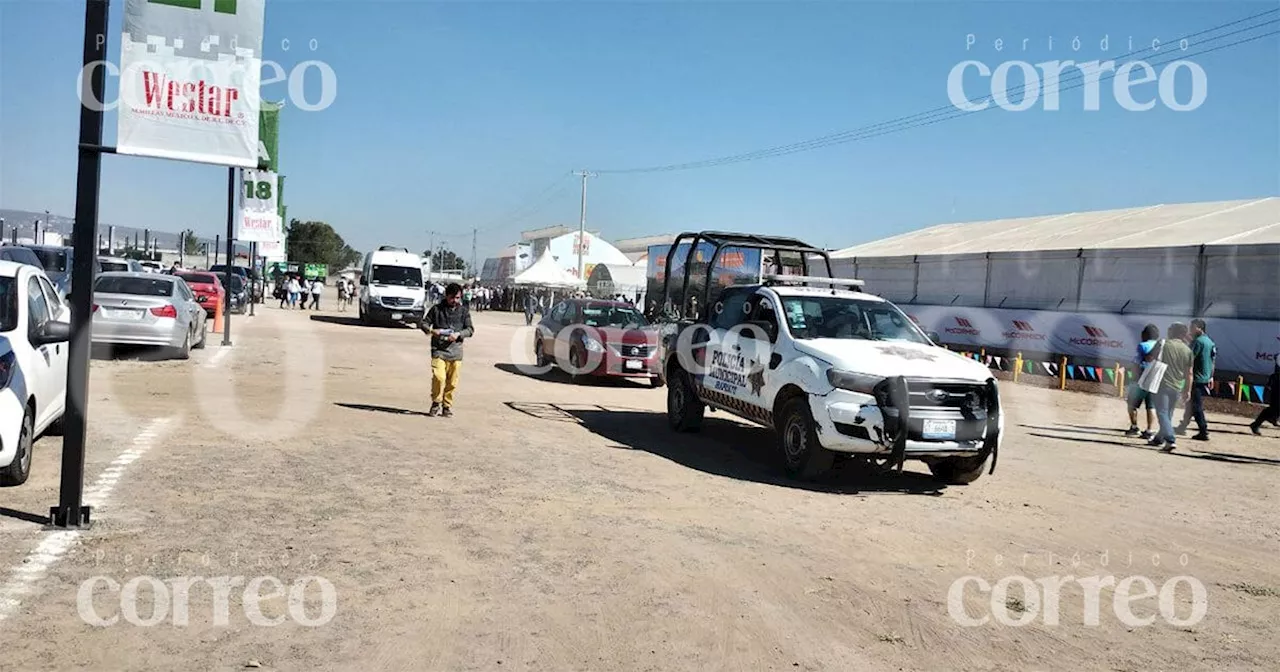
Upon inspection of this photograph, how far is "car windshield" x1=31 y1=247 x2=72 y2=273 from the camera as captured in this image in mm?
21422

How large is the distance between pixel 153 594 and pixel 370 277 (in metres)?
28.5

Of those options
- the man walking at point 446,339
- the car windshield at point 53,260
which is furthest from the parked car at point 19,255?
the man walking at point 446,339

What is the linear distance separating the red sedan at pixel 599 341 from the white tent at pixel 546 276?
103ft

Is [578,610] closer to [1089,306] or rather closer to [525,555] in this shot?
[525,555]

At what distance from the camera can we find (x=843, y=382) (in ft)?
28.2

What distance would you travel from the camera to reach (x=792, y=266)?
70.4 ft

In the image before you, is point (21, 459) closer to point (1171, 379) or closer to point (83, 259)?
point (83, 259)

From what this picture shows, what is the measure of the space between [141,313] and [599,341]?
7557 mm

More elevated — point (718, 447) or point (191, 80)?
point (191, 80)

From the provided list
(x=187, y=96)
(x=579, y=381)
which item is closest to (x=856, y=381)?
(x=187, y=96)

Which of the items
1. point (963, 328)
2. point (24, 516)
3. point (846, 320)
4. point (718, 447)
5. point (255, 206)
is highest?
point (255, 206)

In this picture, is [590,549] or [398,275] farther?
[398,275]

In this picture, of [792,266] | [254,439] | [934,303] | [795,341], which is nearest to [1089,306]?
[934,303]

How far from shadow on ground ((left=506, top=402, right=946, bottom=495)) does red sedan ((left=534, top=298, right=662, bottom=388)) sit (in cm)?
292
